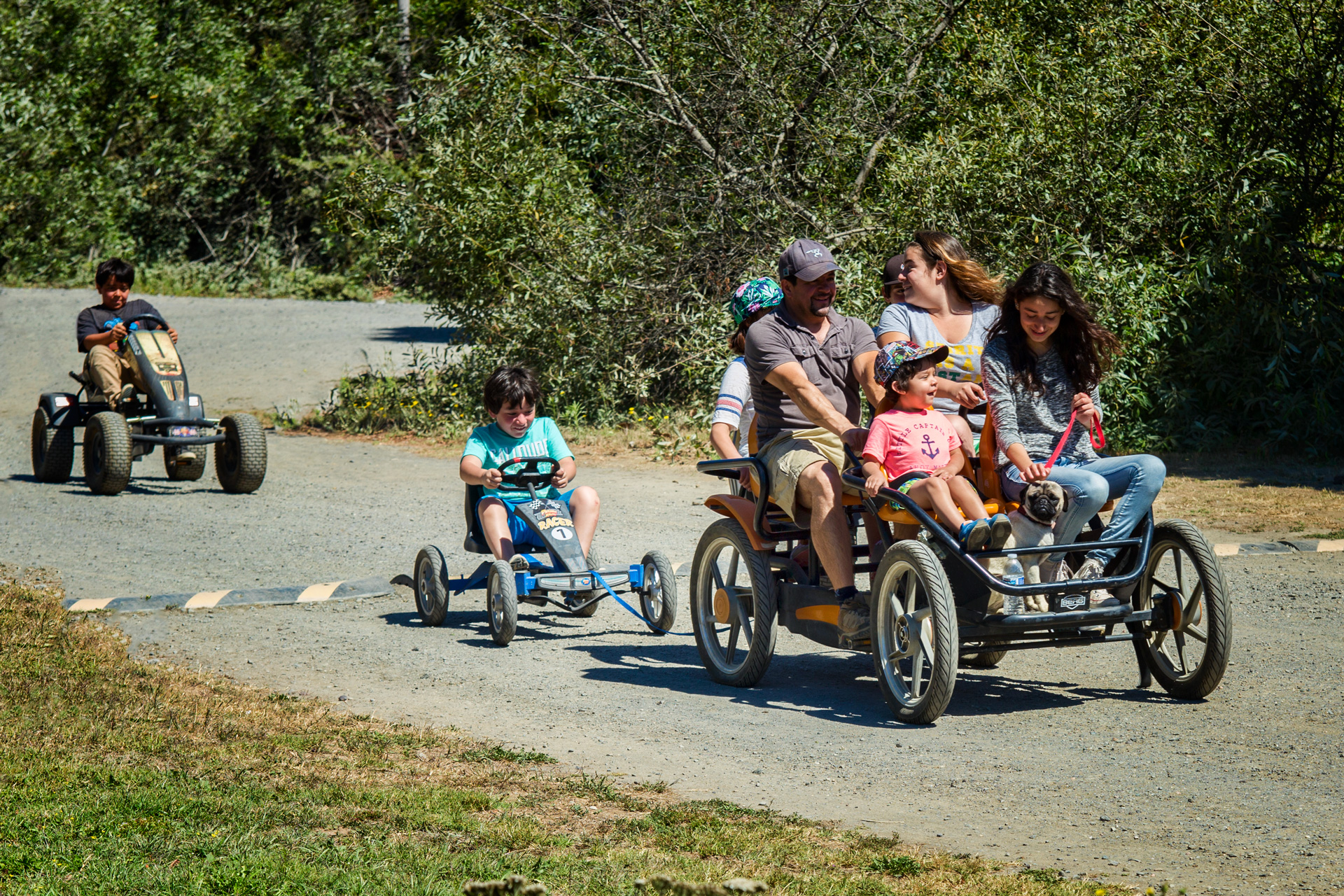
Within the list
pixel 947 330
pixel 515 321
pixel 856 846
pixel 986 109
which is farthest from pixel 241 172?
pixel 856 846

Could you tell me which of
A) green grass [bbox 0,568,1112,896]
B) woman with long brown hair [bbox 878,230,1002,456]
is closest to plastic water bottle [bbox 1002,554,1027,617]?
woman with long brown hair [bbox 878,230,1002,456]

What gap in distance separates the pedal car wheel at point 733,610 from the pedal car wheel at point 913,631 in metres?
0.65

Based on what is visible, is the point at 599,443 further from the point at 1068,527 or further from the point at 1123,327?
the point at 1068,527

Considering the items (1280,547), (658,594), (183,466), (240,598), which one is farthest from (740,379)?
(183,466)

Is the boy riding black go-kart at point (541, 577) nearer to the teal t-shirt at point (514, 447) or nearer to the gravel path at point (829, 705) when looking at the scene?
the teal t-shirt at point (514, 447)

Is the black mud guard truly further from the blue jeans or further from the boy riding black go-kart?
the blue jeans

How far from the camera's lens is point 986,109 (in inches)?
575

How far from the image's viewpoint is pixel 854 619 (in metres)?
5.84

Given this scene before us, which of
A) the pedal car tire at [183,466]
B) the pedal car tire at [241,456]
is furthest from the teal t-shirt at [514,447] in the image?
the pedal car tire at [183,466]

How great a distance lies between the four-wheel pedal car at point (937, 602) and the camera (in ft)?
17.8

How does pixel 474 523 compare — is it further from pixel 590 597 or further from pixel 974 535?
pixel 974 535

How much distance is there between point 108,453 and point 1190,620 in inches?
362

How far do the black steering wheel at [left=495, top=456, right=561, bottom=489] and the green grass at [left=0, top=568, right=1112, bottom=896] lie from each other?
7.42 feet

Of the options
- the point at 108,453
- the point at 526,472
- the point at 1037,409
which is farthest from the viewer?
the point at 108,453
